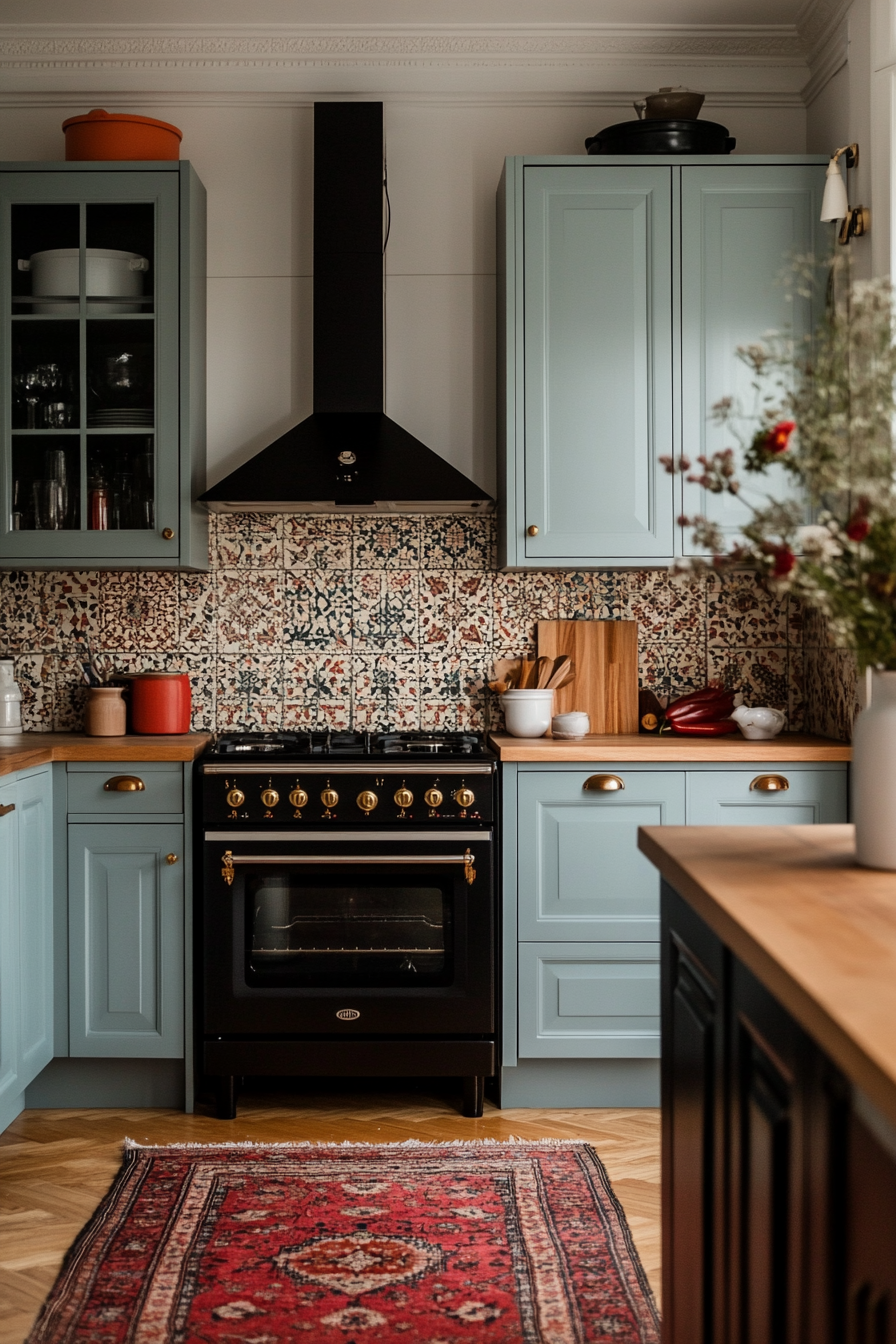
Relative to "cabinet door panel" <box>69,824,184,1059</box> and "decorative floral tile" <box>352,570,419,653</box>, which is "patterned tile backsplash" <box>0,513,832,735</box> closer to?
"decorative floral tile" <box>352,570,419,653</box>

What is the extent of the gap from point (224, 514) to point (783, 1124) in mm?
2798

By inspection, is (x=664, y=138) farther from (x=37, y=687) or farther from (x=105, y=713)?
(x=37, y=687)

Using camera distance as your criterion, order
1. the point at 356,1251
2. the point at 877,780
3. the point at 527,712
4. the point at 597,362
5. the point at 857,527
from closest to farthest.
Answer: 1. the point at 857,527
2. the point at 877,780
3. the point at 356,1251
4. the point at 597,362
5. the point at 527,712

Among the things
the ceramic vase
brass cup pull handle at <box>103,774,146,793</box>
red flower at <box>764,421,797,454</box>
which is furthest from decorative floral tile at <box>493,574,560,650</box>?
red flower at <box>764,421,797,454</box>

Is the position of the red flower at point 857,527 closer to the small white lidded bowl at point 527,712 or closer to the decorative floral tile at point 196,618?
the small white lidded bowl at point 527,712

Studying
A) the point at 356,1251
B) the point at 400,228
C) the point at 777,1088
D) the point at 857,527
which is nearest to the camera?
the point at 777,1088

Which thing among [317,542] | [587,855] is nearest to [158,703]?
[317,542]

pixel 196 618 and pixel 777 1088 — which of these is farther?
pixel 196 618

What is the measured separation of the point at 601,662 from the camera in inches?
141

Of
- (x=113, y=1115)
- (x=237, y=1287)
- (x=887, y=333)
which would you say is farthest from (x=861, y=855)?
(x=113, y=1115)

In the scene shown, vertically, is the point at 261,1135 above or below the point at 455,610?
below

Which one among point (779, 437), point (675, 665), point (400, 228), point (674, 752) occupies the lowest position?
point (674, 752)

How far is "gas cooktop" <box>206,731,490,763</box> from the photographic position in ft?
10.1

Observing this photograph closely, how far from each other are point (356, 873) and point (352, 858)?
6cm
